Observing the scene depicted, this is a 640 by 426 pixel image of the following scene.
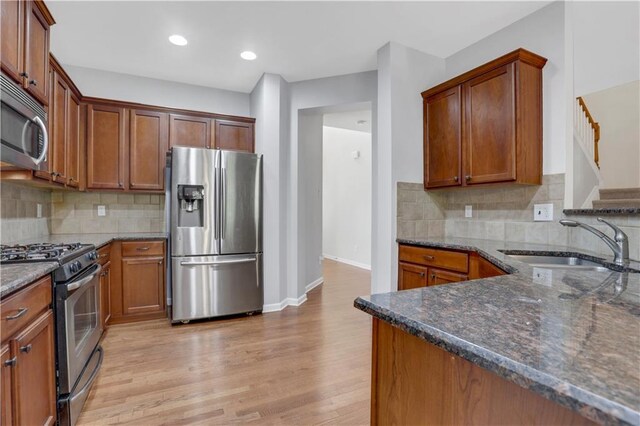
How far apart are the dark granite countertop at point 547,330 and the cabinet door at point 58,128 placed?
2835mm

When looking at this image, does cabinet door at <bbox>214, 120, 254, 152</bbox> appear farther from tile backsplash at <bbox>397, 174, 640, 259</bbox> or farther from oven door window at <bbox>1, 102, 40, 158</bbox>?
oven door window at <bbox>1, 102, 40, 158</bbox>

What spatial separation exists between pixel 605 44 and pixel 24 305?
4.61 m

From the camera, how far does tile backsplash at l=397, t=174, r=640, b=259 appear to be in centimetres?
212

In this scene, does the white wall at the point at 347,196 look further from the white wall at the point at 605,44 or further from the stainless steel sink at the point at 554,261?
the stainless steel sink at the point at 554,261

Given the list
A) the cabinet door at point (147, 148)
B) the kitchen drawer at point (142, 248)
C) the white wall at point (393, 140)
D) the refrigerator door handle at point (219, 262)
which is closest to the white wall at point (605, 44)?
the white wall at point (393, 140)

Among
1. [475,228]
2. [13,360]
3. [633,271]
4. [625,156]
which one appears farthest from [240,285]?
[625,156]

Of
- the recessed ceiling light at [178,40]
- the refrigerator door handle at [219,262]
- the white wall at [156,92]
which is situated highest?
the recessed ceiling light at [178,40]

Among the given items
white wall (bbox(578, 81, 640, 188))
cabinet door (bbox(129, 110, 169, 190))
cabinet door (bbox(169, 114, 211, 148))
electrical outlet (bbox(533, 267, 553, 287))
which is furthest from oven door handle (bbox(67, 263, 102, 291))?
white wall (bbox(578, 81, 640, 188))

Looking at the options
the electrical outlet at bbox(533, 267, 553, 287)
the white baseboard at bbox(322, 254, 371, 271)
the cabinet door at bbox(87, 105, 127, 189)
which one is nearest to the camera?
the electrical outlet at bbox(533, 267, 553, 287)

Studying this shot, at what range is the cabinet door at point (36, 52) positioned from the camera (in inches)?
69.9

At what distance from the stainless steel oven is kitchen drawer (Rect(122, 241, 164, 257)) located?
1.04m

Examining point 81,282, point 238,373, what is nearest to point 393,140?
point 238,373

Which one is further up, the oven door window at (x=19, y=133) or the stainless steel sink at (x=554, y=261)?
the oven door window at (x=19, y=133)

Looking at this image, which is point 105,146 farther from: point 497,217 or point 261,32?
point 497,217
